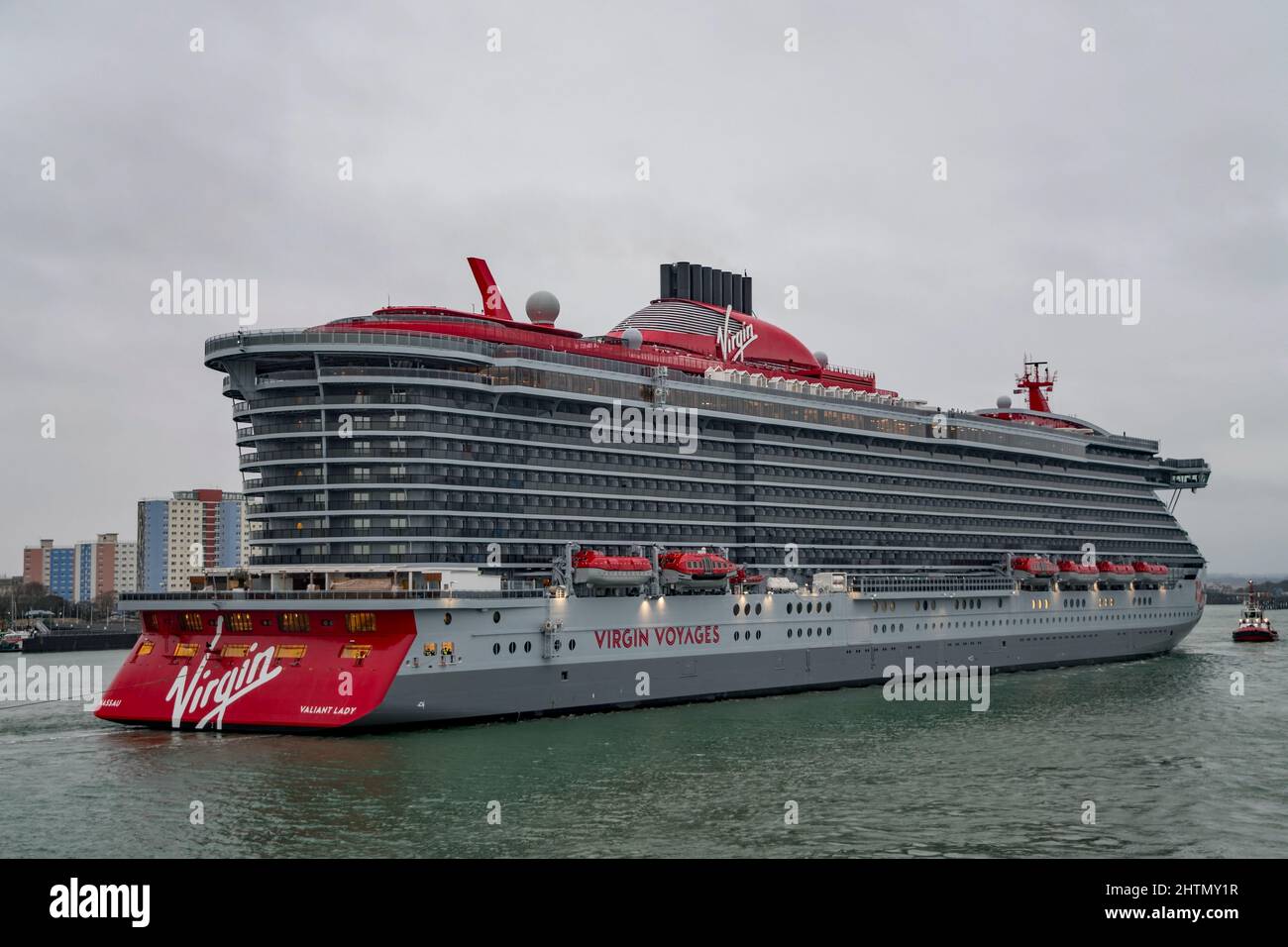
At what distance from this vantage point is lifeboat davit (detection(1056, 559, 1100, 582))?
7338cm

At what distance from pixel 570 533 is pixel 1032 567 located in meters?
34.9

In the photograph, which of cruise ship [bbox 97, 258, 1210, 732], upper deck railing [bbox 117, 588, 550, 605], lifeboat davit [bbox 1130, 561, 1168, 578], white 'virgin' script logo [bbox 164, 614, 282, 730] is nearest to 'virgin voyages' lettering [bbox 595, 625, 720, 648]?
cruise ship [bbox 97, 258, 1210, 732]

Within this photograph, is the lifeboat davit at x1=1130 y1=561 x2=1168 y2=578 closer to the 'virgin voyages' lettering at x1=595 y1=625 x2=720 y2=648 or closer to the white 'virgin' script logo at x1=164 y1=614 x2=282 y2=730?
the 'virgin voyages' lettering at x1=595 y1=625 x2=720 y2=648

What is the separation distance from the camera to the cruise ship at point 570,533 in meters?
40.7

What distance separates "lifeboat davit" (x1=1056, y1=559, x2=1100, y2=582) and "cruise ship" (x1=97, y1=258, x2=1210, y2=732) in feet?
6.07

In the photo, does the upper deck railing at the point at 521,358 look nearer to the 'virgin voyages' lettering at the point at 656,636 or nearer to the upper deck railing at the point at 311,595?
the upper deck railing at the point at 311,595

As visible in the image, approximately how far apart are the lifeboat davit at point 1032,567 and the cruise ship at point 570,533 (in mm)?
227
